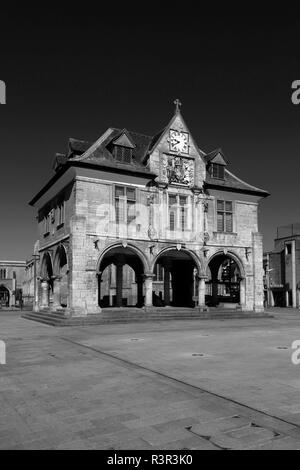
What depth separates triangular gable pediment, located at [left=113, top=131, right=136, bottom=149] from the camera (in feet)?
88.9

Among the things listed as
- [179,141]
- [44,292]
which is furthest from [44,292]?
[179,141]

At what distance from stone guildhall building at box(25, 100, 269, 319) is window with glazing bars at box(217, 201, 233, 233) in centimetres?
7

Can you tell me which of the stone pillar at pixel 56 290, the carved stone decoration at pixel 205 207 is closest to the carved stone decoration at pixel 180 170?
the carved stone decoration at pixel 205 207

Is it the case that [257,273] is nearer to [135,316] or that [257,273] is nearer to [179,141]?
[135,316]

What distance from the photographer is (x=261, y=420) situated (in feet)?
20.1

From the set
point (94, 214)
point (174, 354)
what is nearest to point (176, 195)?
point (94, 214)

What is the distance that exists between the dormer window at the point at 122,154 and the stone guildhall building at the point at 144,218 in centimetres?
6

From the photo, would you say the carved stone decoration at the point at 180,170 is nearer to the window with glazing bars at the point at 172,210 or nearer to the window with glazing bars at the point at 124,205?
the window with glazing bars at the point at 172,210

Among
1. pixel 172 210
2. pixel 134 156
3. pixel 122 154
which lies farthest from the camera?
pixel 134 156

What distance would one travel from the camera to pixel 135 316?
81.8 ft

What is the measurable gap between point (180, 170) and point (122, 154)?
425 centimetres

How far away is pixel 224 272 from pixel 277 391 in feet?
158
